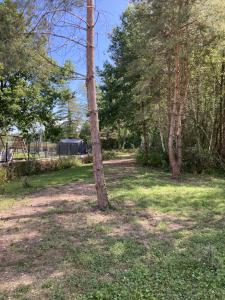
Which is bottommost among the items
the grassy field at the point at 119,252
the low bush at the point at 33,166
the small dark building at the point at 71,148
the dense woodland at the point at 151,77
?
the grassy field at the point at 119,252

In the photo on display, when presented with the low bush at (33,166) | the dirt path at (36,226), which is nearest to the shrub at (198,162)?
the dirt path at (36,226)

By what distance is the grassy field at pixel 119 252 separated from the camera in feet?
10.7

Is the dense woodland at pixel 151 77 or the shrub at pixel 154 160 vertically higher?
the dense woodland at pixel 151 77

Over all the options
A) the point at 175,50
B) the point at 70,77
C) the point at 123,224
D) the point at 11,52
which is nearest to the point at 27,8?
the point at 11,52

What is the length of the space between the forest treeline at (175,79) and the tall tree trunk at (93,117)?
12.8 feet

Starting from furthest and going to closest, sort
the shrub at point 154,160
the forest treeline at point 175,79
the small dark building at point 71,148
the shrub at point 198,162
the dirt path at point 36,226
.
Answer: the small dark building at point 71,148 → the shrub at point 154,160 → the shrub at point 198,162 → the forest treeline at point 175,79 → the dirt path at point 36,226

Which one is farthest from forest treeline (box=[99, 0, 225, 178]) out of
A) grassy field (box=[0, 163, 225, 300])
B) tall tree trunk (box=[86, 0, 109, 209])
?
grassy field (box=[0, 163, 225, 300])

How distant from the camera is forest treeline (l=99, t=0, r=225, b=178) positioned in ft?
31.4

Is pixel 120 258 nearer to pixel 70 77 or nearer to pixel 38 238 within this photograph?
pixel 38 238

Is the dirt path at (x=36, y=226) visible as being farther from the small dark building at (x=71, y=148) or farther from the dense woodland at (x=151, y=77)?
the small dark building at (x=71, y=148)

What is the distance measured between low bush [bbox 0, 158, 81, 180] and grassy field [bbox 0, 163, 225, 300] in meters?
6.65

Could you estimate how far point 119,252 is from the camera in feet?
13.7

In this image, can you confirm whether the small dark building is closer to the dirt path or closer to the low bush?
the low bush

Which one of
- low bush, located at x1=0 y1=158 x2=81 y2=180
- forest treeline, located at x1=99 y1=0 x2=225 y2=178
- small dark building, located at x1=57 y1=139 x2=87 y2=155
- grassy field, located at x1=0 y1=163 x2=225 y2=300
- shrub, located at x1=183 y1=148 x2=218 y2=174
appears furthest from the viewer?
small dark building, located at x1=57 y1=139 x2=87 y2=155
